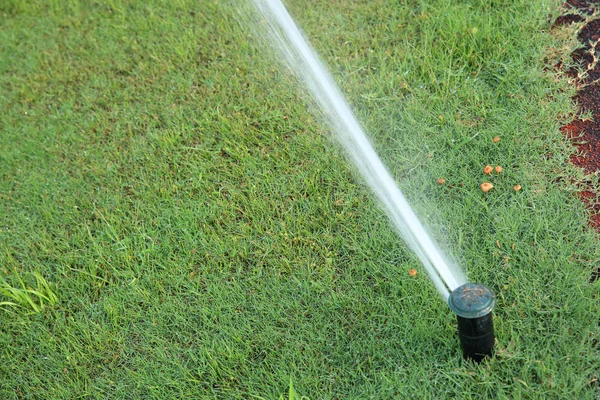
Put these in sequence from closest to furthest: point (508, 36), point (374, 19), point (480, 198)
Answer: point (480, 198) → point (508, 36) → point (374, 19)

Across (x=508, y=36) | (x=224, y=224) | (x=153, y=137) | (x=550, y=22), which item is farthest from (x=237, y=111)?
(x=550, y=22)

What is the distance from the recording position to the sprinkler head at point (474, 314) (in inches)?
77.9

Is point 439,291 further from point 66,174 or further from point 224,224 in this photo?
point 66,174

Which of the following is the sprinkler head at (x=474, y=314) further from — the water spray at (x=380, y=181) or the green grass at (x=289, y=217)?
the green grass at (x=289, y=217)

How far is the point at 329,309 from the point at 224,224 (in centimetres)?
75

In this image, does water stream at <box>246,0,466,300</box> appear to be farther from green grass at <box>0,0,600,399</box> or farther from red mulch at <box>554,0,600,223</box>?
red mulch at <box>554,0,600,223</box>

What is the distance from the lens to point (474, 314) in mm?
1975

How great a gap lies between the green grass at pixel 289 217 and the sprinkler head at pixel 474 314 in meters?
0.16

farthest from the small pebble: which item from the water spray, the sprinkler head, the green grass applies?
the sprinkler head

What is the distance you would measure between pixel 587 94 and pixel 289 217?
1665 mm

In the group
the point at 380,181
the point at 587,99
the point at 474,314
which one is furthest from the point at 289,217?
the point at 587,99

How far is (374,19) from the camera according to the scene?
153 inches

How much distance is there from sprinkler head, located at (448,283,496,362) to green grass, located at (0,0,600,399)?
156 mm

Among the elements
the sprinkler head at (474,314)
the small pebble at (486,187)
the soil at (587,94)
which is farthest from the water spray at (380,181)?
the soil at (587,94)
